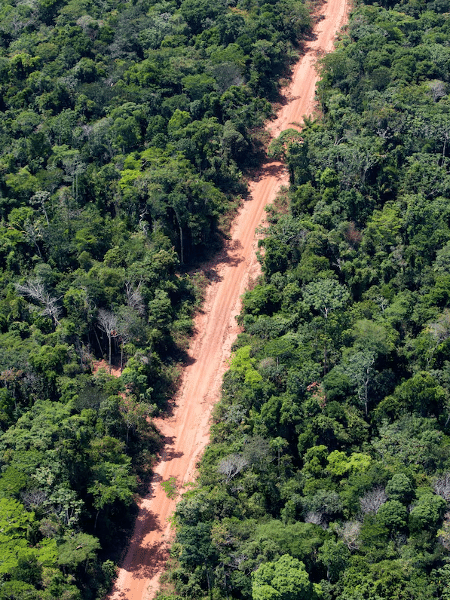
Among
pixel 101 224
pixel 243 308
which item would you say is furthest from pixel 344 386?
pixel 101 224

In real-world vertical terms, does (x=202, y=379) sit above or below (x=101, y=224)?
below

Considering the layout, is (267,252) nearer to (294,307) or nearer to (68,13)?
(294,307)

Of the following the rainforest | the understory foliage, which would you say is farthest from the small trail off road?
the understory foliage

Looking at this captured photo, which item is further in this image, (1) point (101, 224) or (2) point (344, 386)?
(1) point (101, 224)

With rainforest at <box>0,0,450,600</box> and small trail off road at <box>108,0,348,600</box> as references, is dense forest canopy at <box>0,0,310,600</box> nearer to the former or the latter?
rainforest at <box>0,0,450,600</box>

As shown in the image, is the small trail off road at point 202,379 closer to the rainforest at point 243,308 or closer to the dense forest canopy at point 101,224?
the rainforest at point 243,308

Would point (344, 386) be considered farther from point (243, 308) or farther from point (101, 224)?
point (101, 224)

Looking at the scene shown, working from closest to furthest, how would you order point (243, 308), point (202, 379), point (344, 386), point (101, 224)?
point (344, 386) < point (202, 379) < point (243, 308) < point (101, 224)
